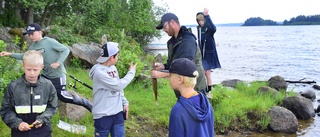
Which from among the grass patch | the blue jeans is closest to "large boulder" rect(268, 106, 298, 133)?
the grass patch

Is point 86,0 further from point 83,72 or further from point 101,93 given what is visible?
point 101,93

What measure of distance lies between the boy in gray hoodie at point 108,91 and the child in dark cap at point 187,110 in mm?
1423

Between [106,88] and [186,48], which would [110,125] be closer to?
[106,88]

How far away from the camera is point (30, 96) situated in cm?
358

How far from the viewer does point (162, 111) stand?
782 cm

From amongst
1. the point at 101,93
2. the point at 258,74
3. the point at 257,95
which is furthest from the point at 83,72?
the point at 258,74

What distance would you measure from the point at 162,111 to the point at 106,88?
3759 mm

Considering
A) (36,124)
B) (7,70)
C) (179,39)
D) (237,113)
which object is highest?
(179,39)

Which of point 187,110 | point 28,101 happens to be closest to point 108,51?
point 28,101

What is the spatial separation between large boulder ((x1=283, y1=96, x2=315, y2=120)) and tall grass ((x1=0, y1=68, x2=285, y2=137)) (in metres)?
0.53

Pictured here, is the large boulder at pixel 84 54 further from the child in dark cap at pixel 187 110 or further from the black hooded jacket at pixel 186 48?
the child in dark cap at pixel 187 110

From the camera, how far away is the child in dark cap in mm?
2746

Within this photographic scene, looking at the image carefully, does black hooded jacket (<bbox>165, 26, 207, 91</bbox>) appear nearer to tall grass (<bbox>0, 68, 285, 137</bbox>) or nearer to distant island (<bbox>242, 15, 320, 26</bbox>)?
tall grass (<bbox>0, 68, 285, 137</bbox>)

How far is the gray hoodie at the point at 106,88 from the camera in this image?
4.14 m
